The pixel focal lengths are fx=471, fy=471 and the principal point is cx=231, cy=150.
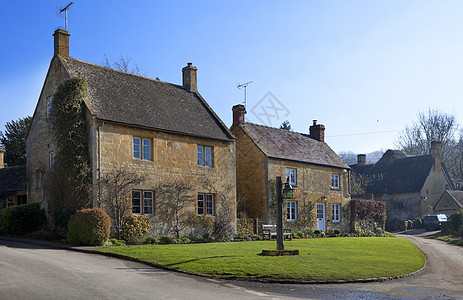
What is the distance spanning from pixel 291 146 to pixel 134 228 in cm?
1610

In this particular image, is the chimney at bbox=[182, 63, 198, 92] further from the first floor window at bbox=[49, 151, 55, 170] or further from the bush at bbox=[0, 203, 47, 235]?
the bush at bbox=[0, 203, 47, 235]

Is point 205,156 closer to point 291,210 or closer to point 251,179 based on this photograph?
point 251,179

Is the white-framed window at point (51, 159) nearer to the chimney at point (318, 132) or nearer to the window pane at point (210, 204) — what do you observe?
the window pane at point (210, 204)

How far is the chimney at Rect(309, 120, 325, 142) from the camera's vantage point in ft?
132

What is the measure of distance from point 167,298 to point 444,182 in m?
50.6

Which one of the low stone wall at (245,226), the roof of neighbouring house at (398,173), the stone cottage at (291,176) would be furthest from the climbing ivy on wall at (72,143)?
the roof of neighbouring house at (398,173)

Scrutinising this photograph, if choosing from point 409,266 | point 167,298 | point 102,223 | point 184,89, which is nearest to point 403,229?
point 184,89

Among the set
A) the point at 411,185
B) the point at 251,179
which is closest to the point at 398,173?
the point at 411,185

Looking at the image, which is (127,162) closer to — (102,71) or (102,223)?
(102,223)

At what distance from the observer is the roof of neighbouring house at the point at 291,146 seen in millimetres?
33156

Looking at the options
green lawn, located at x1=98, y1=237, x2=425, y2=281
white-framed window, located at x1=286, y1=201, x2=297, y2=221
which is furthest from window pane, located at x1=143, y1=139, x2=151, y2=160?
white-framed window, located at x1=286, y1=201, x2=297, y2=221

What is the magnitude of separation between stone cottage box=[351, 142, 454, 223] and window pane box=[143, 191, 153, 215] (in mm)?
33316

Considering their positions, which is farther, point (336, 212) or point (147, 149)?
point (336, 212)

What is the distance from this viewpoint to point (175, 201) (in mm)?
25484
